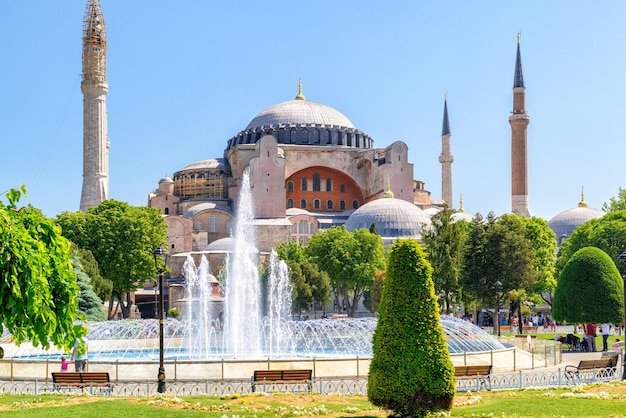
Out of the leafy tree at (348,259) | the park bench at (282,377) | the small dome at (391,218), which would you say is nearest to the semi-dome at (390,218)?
the small dome at (391,218)

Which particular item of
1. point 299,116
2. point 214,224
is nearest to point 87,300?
point 214,224

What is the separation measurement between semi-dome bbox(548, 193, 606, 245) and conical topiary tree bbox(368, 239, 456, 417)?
190 ft

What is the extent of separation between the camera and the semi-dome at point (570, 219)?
224ft

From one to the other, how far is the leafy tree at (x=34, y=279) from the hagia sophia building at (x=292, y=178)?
42.0 metres

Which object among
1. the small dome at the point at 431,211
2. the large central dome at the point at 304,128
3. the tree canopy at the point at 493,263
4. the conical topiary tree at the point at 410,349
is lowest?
the conical topiary tree at the point at 410,349

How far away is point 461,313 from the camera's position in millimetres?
46281

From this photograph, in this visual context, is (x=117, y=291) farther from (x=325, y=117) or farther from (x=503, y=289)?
(x=325, y=117)

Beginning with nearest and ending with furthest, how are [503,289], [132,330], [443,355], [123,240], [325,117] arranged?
[443,355] < [132,330] < [503,289] < [123,240] < [325,117]

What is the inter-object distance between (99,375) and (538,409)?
7215mm

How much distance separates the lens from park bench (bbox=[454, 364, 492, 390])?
15555 millimetres

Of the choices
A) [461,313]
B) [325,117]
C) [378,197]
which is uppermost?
[325,117]

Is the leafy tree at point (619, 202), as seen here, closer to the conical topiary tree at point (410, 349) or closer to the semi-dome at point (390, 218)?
the semi-dome at point (390, 218)

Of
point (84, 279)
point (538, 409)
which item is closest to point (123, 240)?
point (84, 279)

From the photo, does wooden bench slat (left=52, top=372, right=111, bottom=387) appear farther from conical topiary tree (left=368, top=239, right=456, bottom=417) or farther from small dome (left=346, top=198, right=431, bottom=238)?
small dome (left=346, top=198, right=431, bottom=238)
